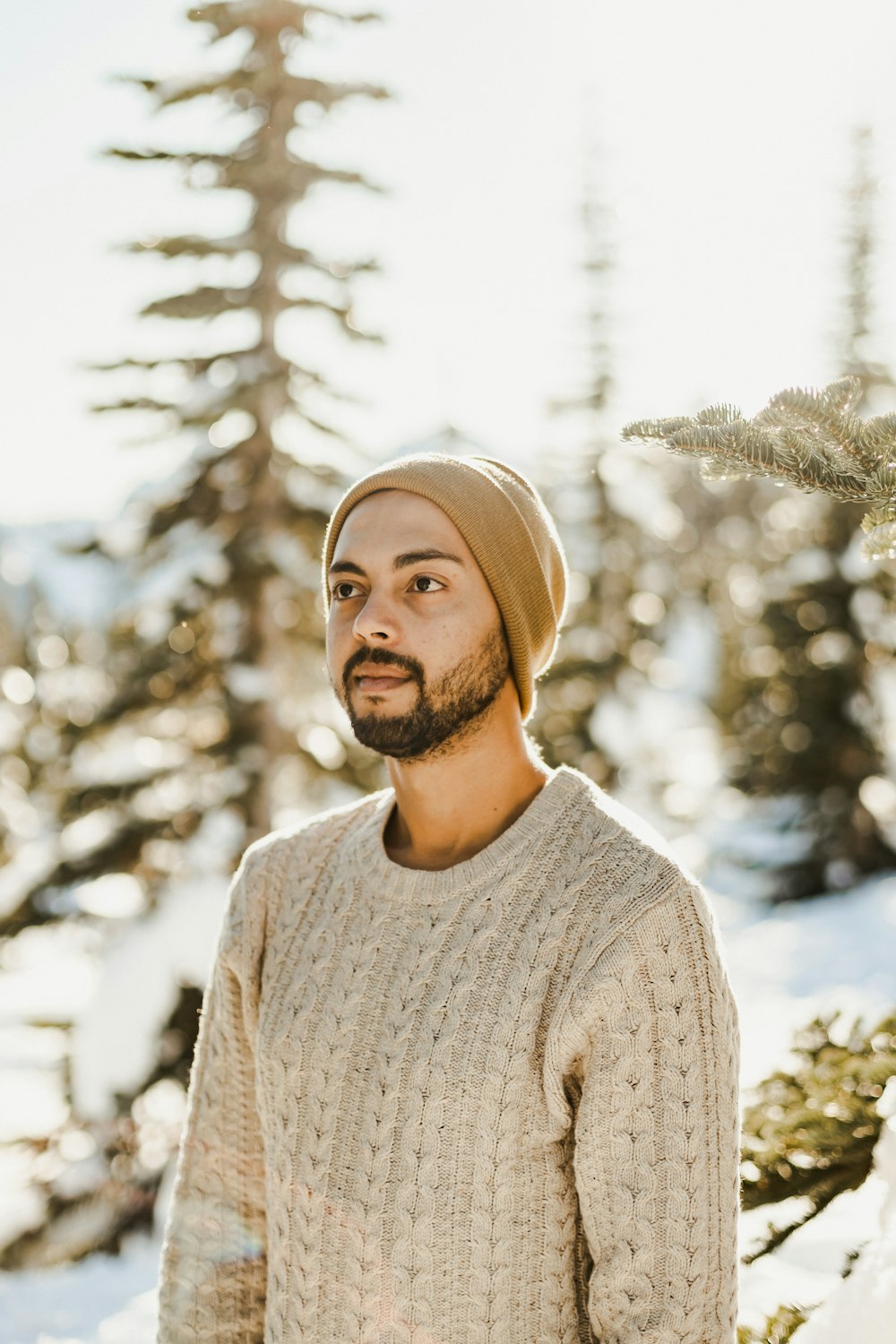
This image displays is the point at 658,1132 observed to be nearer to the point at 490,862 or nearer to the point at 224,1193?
the point at 490,862

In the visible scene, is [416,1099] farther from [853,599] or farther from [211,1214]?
[853,599]

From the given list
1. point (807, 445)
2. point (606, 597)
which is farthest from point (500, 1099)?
point (606, 597)

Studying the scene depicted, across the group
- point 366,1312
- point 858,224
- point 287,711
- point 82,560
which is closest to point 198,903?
point 287,711

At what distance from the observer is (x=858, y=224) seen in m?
16.5

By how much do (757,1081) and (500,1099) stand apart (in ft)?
5.83

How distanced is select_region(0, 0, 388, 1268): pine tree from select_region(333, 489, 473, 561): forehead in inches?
218

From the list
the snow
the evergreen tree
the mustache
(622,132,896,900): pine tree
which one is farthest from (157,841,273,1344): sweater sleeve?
(622,132,896,900): pine tree

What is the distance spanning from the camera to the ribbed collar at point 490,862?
8.05ft

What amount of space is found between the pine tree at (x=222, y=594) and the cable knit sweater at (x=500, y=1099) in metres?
5.66

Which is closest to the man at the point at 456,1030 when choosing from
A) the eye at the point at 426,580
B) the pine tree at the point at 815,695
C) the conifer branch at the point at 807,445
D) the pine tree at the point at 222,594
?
the eye at the point at 426,580

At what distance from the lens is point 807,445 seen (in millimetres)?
2227

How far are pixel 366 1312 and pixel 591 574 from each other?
15474 mm

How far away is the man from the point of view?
2064 millimetres

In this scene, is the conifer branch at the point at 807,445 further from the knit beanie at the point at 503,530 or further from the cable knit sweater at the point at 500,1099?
the cable knit sweater at the point at 500,1099
